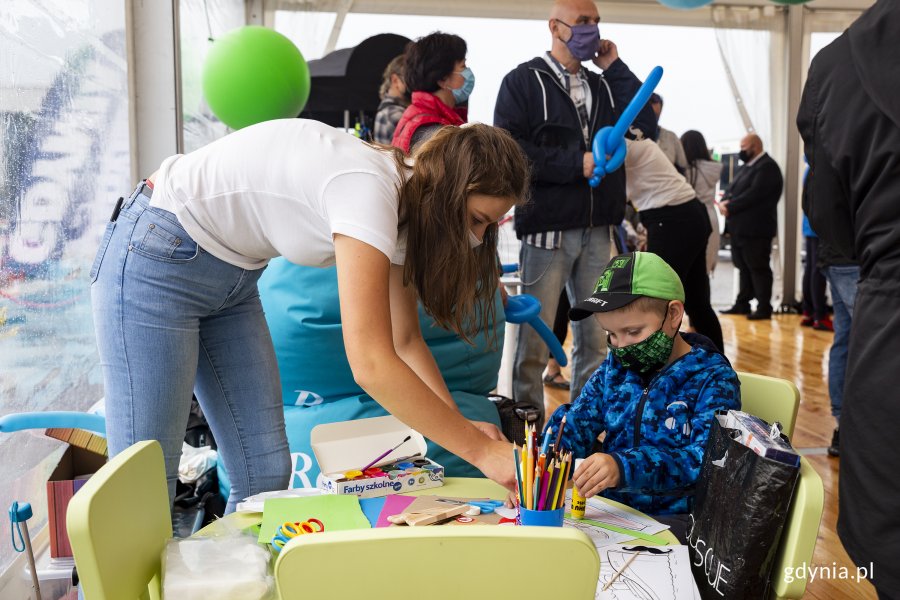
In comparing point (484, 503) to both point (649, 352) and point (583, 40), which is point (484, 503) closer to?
point (649, 352)

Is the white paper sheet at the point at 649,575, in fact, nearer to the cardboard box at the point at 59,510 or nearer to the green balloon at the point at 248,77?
the cardboard box at the point at 59,510

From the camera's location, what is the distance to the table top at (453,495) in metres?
1.15

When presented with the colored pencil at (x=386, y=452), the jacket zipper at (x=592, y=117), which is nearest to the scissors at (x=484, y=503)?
the colored pencil at (x=386, y=452)

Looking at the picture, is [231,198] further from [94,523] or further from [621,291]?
[621,291]

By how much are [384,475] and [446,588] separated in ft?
1.65

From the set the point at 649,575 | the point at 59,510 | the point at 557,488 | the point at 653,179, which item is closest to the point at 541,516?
the point at 557,488

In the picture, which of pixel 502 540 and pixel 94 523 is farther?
pixel 94 523

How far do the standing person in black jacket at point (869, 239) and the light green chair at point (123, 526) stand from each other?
98 cm

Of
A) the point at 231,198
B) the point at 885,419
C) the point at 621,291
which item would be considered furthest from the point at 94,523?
the point at 621,291

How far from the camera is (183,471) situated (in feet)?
7.79

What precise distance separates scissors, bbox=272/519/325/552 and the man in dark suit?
6.33 meters

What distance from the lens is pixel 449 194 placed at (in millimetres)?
1288

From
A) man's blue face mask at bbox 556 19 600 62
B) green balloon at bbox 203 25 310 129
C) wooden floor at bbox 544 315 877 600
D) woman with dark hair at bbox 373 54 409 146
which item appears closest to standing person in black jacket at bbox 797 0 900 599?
wooden floor at bbox 544 315 877 600

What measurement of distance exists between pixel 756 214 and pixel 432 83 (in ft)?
15.4
